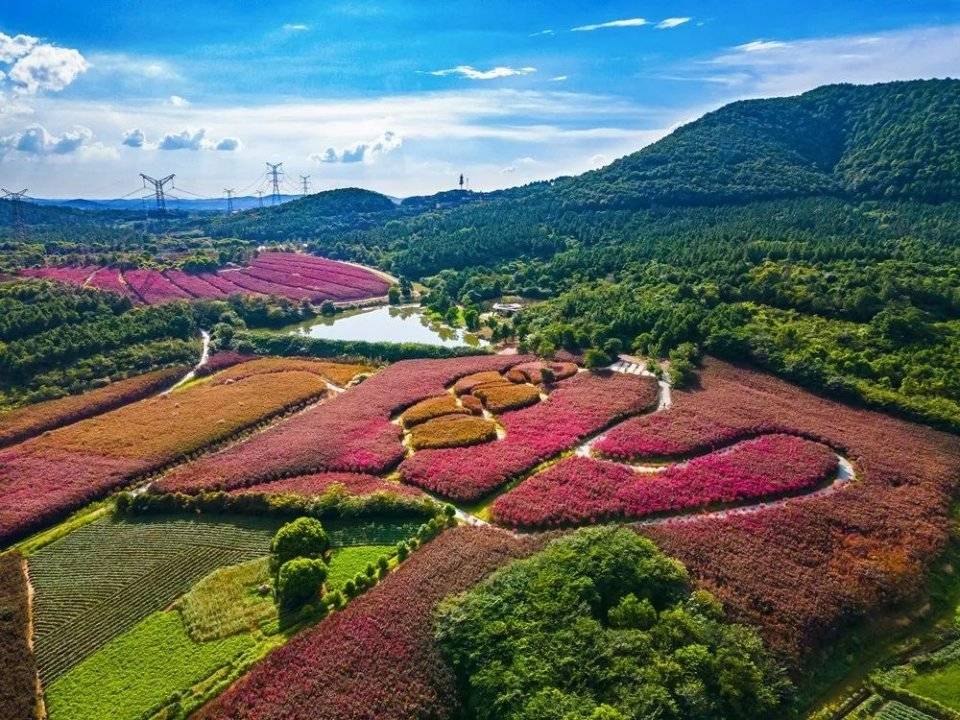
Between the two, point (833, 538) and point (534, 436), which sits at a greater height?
point (534, 436)

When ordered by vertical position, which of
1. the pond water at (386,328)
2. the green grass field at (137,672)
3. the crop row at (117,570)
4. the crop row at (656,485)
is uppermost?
the pond water at (386,328)

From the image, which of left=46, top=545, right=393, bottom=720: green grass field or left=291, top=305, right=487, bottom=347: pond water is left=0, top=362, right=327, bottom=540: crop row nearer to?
left=46, top=545, right=393, bottom=720: green grass field

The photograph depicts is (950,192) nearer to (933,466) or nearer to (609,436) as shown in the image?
(933,466)

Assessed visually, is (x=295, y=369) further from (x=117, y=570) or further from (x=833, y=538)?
(x=833, y=538)

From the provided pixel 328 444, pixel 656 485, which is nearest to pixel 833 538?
pixel 656 485

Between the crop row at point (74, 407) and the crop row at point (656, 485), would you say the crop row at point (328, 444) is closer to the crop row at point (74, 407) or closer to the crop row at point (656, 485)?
the crop row at point (656, 485)

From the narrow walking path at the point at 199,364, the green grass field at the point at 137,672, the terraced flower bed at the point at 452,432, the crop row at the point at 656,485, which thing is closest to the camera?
the green grass field at the point at 137,672

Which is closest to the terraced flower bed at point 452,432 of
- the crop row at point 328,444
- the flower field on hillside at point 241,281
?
the crop row at point 328,444
